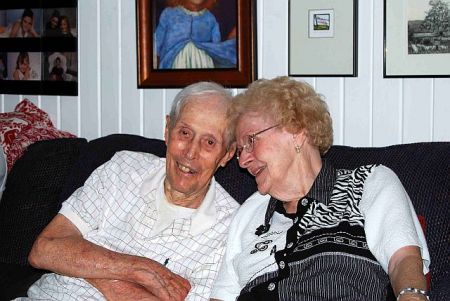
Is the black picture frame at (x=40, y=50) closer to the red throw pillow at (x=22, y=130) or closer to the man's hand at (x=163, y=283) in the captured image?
the red throw pillow at (x=22, y=130)

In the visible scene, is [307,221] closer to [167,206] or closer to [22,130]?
[167,206]

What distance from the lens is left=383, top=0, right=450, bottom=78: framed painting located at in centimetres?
261

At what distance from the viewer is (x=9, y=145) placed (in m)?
3.24

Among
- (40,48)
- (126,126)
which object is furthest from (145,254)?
(40,48)

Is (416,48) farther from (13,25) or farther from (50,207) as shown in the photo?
(13,25)

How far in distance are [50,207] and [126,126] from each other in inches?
23.3

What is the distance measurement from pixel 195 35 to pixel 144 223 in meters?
0.98

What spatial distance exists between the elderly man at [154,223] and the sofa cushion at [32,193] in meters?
0.39

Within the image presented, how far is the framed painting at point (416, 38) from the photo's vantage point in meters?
2.61

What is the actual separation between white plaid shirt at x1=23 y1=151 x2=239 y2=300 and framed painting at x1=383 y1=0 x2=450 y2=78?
773 mm

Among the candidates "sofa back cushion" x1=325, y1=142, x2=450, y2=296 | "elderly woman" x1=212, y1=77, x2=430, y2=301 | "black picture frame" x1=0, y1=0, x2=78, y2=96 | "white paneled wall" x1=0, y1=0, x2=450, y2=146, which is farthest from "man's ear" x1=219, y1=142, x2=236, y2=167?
"black picture frame" x1=0, y1=0, x2=78, y2=96

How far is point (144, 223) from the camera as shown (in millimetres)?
2422

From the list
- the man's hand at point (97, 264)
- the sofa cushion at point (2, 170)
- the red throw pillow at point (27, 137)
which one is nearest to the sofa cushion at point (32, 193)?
the sofa cushion at point (2, 170)

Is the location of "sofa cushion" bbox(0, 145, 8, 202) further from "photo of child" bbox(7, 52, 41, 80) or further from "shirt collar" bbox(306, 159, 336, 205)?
"shirt collar" bbox(306, 159, 336, 205)
